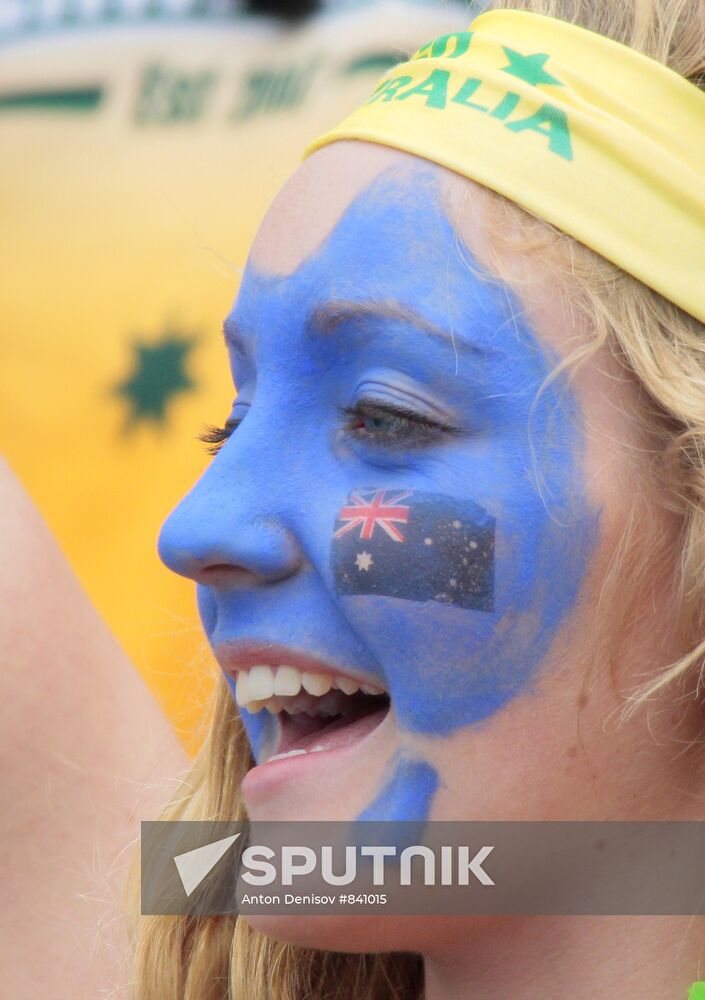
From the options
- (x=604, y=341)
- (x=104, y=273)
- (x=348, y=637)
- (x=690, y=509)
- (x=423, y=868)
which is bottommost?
(x=423, y=868)

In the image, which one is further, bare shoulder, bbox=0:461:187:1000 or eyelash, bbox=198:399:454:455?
bare shoulder, bbox=0:461:187:1000

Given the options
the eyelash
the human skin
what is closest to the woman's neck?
the human skin

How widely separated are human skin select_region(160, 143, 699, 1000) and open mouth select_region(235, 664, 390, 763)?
0.11ft

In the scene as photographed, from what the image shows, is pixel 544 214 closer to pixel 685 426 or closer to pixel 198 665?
pixel 685 426

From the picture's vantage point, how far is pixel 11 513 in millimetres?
2125

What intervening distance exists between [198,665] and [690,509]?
986 mm

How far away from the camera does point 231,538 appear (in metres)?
1.41

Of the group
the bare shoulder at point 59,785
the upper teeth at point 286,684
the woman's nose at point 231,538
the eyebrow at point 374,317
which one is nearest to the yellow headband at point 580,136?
the eyebrow at point 374,317

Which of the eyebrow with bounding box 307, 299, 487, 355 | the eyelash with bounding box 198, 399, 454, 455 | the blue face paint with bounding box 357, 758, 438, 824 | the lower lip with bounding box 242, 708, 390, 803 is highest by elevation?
the eyebrow with bounding box 307, 299, 487, 355

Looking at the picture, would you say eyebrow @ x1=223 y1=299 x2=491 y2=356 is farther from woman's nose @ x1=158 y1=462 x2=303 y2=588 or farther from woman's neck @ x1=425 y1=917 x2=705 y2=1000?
woman's neck @ x1=425 y1=917 x2=705 y2=1000

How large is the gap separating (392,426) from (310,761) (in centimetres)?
37

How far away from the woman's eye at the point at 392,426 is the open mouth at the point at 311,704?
0.86ft

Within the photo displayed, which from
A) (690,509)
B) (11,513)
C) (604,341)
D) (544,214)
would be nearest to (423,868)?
(690,509)

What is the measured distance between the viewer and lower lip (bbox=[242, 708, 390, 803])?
1410 mm
